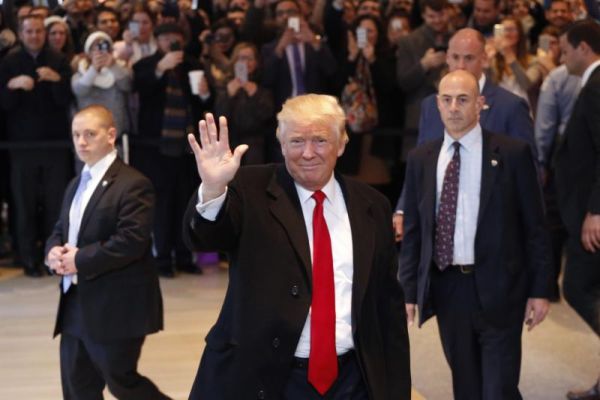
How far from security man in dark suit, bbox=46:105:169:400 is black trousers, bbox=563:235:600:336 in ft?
7.27

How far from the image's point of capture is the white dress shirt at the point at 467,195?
492cm

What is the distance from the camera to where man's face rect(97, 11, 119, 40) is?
9.27 meters

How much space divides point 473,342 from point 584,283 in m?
1.24

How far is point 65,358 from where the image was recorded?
17.1 feet

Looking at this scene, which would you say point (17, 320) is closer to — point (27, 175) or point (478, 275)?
point (27, 175)

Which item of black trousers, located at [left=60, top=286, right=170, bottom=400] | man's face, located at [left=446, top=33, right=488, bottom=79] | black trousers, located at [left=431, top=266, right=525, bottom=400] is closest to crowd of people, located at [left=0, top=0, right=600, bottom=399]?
man's face, located at [left=446, top=33, right=488, bottom=79]

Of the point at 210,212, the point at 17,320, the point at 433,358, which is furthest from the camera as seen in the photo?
the point at 17,320

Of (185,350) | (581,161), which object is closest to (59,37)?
(185,350)

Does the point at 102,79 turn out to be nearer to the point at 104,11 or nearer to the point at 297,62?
the point at 104,11

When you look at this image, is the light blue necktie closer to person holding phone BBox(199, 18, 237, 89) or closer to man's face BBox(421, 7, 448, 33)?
person holding phone BBox(199, 18, 237, 89)

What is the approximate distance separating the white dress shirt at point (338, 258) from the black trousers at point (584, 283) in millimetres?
2746

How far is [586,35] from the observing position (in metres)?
6.27

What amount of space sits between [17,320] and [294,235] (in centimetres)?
479

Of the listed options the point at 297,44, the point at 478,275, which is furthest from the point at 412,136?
the point at 478,275
